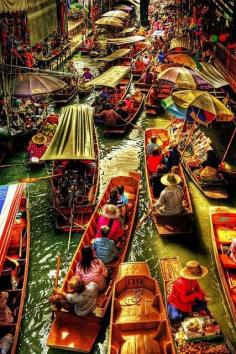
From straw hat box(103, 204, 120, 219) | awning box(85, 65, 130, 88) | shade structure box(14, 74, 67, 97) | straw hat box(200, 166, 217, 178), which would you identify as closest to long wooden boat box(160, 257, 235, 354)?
straw hat box(103, 204, 120, 219)

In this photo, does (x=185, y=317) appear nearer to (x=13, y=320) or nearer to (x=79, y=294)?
(x=79, y=294)

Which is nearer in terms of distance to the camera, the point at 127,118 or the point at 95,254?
the point at 95,254

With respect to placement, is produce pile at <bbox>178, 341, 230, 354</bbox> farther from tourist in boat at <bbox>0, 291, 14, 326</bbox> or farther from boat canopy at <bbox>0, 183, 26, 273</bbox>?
boat canopy at <bbox>0, 183, 26, 273</bbox>

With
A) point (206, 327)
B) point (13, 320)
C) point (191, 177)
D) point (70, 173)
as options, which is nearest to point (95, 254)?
point (13, 320)

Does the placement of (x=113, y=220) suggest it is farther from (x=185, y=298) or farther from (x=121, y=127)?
(x=121, y=127)

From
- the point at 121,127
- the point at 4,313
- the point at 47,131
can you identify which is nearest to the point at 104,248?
the point at 4,313

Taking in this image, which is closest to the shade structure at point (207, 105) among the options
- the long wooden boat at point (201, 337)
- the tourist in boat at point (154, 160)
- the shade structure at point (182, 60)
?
the tourist in boat at point (154, 160)

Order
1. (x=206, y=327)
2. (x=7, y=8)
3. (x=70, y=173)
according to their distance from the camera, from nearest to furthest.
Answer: (x=206, y=327), (x=70, y=173), (x=7, y=8)
